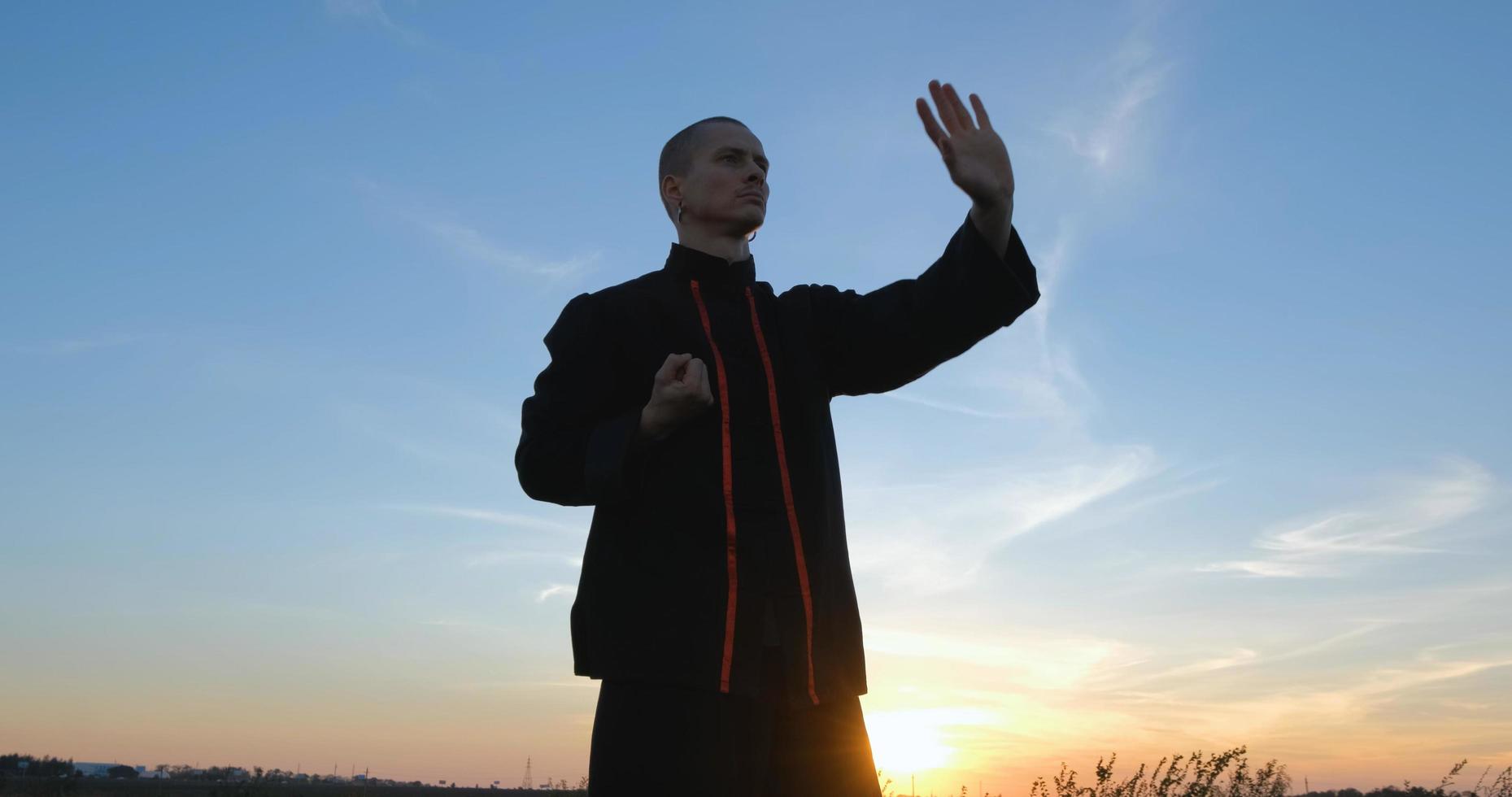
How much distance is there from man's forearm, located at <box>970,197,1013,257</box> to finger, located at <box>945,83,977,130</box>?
0.21 meters

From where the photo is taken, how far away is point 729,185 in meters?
3.37

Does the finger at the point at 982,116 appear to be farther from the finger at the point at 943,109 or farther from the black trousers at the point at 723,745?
the black trousers at the point at 723,745

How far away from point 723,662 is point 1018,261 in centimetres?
131

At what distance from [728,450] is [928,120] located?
3.42 ft

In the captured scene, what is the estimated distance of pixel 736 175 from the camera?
3.38 m

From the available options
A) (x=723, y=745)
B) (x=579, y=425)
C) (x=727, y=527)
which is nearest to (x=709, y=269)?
(x=579, y=425)

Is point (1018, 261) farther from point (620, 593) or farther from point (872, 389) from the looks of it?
point (620, 593)

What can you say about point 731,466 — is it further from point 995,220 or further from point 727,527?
point 995,220

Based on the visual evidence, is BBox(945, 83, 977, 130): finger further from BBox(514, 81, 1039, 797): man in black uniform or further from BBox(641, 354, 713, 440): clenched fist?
BBox(641, 354, 713, 440): clenched fist

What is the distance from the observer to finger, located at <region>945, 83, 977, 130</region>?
3074 millimetres

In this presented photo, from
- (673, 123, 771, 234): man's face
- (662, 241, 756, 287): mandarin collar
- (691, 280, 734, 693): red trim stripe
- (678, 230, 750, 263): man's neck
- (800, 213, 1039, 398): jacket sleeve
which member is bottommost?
(691, 280, 734, 693): red trim stripe

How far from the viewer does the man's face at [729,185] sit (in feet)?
11.0

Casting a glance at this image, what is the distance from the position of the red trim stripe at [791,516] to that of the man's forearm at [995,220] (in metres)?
0.64

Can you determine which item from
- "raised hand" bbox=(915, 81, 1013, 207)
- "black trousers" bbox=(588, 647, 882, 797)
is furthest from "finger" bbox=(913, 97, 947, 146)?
"black trousers" bbox=(588, 647, 882, 797)
